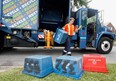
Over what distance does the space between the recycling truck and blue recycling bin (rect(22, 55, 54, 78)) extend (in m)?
4.07

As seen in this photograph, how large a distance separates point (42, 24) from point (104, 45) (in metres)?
3.39

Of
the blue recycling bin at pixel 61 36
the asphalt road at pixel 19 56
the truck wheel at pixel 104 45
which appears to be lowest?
the asphalt road at pixel 19 56

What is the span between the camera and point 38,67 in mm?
4637

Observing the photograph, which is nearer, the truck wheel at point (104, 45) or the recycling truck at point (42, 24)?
the recycling truck at point (42, 24)

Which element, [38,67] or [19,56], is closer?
[38,67]

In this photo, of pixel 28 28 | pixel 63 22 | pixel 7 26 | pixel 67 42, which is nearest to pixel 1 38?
pixel 7 26

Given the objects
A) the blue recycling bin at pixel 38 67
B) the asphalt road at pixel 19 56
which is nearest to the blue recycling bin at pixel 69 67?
the blue recycling bin at pixel 38 67

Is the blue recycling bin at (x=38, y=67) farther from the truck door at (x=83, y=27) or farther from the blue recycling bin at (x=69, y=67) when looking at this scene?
the truck door at (x=83, y=27)

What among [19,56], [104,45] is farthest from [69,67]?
[104,45]

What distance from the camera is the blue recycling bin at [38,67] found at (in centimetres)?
462

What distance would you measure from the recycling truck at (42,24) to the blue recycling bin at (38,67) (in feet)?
13.3

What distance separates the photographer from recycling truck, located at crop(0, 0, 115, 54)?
865cm

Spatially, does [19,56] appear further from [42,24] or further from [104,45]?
[104,45]

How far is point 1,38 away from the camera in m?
8.84
